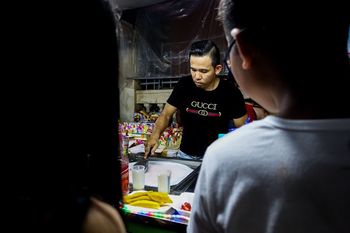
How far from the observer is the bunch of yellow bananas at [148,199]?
110 centimetres

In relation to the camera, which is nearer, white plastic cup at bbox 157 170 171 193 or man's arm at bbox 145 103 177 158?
white plastic cup at bbox 157 170 171 193

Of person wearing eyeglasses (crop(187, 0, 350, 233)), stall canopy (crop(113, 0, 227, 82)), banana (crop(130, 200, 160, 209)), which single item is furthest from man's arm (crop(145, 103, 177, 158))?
person wearing eyeglasses (crop(187, 0, 350, 233))

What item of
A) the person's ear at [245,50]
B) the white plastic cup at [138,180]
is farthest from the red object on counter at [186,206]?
the person's ear at [245,50]

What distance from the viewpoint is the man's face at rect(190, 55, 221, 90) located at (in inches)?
86.0

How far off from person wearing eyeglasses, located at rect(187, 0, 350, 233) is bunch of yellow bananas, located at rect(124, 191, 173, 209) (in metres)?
0.57

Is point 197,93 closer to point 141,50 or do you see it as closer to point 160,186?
point 160,186

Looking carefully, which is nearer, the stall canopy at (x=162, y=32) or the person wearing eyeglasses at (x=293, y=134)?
the person wearing eyeglasses at (x=293, y=134)

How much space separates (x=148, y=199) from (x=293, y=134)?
775 millimetres

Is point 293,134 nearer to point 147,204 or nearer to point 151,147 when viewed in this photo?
point 147,204

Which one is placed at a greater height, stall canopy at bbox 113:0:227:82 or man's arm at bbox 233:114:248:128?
stall canopy at bbox 113:0:227:82

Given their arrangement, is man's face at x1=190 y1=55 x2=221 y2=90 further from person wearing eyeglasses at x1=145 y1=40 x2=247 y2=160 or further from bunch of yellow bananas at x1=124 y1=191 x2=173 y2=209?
bunch of yellow bananas at x1=124 y1=191 x2=173 y2=209

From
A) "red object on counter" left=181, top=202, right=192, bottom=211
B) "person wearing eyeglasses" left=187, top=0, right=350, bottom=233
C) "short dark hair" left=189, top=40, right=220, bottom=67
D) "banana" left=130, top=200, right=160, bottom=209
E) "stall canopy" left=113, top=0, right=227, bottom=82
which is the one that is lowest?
"banana" left=130, top=200, right=160, bottom=209

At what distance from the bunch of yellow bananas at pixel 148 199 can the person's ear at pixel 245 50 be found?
727 millimetres

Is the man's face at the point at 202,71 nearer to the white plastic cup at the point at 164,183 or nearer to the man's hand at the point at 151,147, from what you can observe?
the man's hand at the point at 151,147
